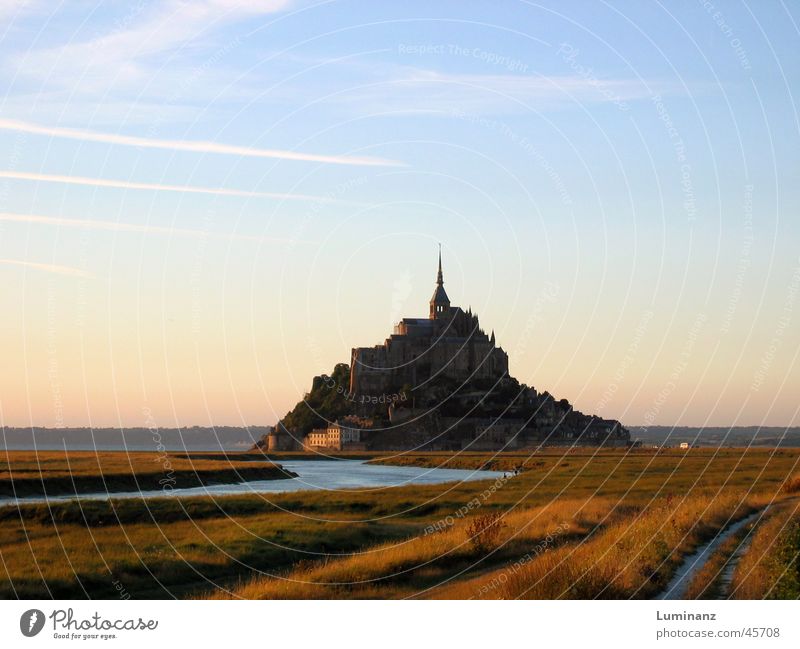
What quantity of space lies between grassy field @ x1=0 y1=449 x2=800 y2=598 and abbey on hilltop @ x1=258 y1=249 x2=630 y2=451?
374 feet

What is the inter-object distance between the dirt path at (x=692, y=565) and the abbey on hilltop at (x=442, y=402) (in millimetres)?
128221

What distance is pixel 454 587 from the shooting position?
72.1ft

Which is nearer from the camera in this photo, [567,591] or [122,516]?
[567,591]

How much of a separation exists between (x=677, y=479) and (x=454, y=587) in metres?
35.0

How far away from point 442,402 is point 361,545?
13127cm

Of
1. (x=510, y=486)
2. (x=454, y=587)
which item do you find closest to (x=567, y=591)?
(x=454, y=587)

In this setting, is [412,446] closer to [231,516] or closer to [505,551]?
[231,516]

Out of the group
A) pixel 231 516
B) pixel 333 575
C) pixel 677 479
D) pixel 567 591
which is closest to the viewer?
pixel 567 591

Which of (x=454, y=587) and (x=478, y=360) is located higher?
(x=478, y=360)

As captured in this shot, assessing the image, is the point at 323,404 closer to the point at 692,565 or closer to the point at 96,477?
the point at 96,477

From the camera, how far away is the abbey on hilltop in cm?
15950

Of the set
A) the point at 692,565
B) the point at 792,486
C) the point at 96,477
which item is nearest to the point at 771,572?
the point at 692,565

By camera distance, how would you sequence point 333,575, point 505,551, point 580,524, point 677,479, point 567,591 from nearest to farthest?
1. point 567,591
2. point 333,575
3. point 505,551
4. point 580,524
5. point 677,479

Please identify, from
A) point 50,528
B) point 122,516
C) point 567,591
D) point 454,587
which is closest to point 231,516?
point 122,516
